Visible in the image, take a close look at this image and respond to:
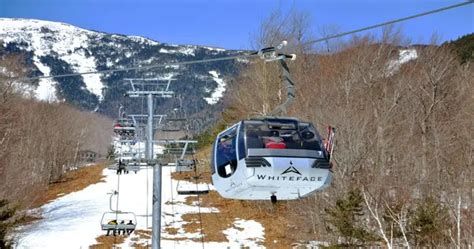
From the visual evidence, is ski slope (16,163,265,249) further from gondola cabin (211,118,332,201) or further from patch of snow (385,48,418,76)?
gondola cabin (211,118,332,201)

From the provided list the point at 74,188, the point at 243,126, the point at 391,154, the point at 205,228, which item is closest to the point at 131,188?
the point at 74,188

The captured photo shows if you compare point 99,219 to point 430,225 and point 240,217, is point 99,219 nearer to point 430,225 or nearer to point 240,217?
point 240,217

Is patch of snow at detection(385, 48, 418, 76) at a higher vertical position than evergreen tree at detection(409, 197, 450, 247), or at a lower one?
higher

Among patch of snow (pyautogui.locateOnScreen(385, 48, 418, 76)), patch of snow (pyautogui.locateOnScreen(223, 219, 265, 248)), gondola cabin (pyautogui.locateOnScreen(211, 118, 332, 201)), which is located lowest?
patch of snow (pyautogui.locateOnScreen(223, 219, 265, 248))

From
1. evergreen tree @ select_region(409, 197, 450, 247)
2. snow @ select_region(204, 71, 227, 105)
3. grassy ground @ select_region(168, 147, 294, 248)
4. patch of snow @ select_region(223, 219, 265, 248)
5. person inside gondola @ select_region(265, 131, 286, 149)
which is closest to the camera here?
person inside gondola @ select_region(265, 131, 286, 149)

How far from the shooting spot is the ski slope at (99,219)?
1143 inches

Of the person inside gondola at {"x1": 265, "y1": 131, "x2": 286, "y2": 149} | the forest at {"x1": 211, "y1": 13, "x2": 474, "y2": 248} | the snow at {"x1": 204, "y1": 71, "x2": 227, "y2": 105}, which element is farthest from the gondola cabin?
the snow at {"x1": 204, "y1": 71, "x2": 227, "y2": 105}

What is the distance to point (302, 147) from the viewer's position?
11594 mm

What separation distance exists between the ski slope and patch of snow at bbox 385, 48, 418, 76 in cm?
1360

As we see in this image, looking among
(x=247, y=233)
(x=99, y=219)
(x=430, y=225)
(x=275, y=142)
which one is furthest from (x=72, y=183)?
(x=275, y=142)

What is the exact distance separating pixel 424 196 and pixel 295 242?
673 centimetres

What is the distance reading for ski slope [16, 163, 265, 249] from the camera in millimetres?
29031

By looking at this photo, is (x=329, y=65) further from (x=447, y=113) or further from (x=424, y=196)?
(x=424, y=196)

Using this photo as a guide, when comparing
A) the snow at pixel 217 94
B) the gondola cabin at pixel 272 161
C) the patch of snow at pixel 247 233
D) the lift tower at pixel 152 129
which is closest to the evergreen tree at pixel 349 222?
the patch of snow at pixel 247 233
